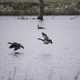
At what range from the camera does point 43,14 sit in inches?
54.6

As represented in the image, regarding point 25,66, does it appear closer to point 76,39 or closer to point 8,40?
point 8,40

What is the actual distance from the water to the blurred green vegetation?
0.04 meters

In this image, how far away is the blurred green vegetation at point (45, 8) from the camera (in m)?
1.37

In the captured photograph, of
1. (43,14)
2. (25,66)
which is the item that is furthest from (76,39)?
(25,66)

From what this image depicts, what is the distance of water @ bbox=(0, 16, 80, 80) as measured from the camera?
1356mm

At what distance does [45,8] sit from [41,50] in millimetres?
376

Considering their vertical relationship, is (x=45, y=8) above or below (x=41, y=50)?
above

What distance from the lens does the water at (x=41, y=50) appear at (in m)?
1.36

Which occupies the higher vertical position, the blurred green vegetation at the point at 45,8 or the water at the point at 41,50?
the blurred green vegetation at the point at 45,8

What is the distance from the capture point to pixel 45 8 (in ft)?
4.56

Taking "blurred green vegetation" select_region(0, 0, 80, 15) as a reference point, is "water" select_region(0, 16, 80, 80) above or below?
below

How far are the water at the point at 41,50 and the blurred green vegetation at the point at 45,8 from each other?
4 cm

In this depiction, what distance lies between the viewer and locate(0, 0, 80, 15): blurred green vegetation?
4.50 feet

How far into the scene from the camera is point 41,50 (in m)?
1.37
